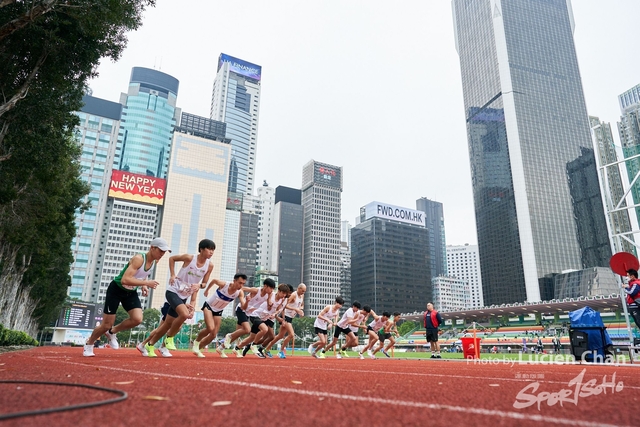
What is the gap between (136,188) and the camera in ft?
356

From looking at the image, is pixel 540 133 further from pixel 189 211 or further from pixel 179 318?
pixel 179 318

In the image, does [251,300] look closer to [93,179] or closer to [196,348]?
[196,348]

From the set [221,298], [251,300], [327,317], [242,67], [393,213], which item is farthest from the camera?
[242,67]

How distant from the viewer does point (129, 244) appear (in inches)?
4434

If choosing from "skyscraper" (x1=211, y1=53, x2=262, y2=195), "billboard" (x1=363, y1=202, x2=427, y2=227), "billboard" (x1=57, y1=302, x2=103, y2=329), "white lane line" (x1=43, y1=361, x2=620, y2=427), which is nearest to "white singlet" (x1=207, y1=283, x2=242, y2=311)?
"white lane line" (x1=43, y1=361, x2=620, y2=427)

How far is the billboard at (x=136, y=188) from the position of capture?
105812 millimetres

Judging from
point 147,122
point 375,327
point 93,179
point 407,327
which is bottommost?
point 375,327

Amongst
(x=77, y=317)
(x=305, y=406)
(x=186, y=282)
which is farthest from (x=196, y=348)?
(x=77, y=317)

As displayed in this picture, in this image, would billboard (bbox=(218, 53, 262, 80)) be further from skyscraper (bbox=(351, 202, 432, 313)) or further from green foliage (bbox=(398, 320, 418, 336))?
green foliage (bbox=(398, 320, 418, 336))

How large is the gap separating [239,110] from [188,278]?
165 m

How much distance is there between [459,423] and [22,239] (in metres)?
18.5

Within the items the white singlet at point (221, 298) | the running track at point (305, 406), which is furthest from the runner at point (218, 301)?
the running track at point (305, 406)

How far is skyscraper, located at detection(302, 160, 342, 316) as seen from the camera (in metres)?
142

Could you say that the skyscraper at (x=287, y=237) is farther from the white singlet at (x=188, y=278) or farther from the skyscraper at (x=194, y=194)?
the white singlet at (x=188, y=278)
